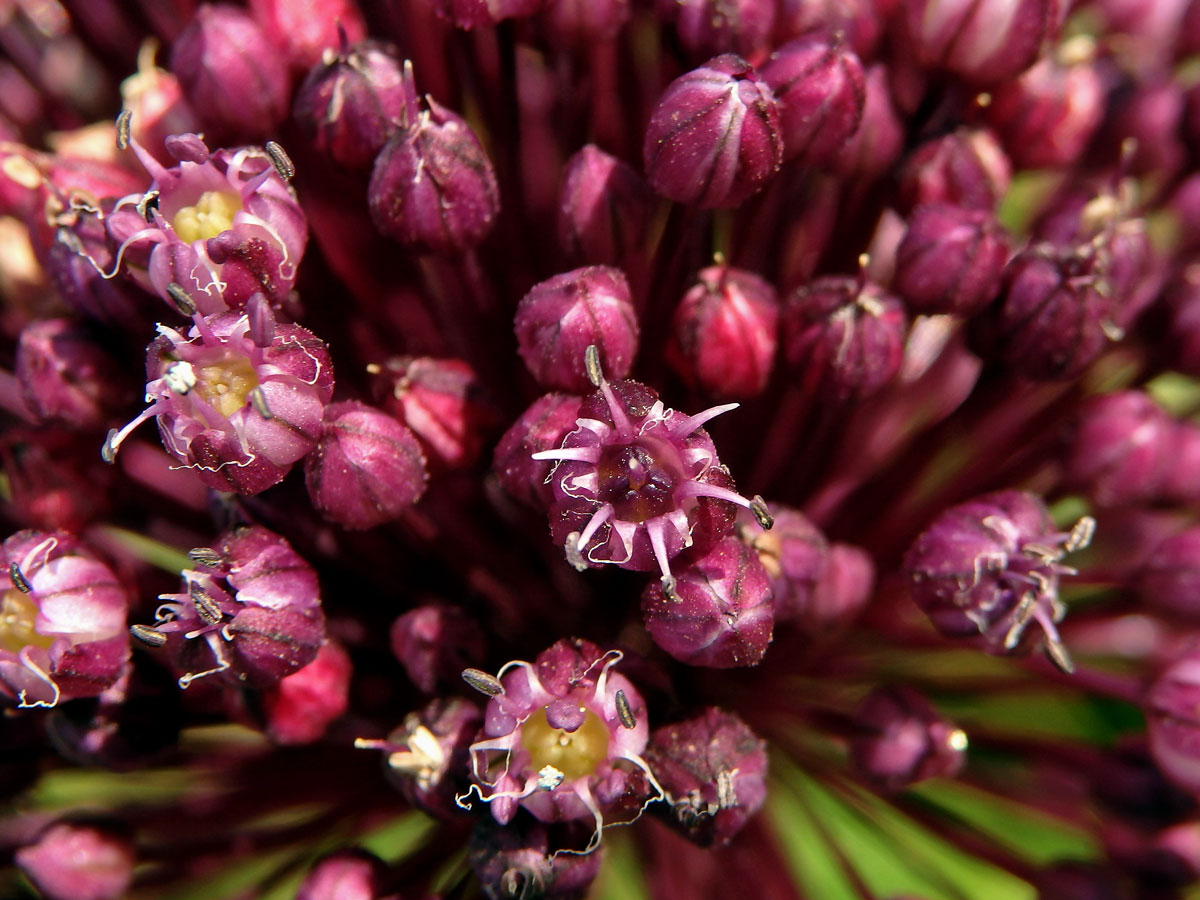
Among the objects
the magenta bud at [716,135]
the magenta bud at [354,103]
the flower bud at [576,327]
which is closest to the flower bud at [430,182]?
the magenta bud at [354,103]

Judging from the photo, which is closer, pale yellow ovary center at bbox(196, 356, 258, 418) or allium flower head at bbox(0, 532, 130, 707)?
pale yellow ovary center at bbox(196, 356, 258, 418)

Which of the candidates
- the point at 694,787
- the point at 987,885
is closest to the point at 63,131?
the point at 694,787

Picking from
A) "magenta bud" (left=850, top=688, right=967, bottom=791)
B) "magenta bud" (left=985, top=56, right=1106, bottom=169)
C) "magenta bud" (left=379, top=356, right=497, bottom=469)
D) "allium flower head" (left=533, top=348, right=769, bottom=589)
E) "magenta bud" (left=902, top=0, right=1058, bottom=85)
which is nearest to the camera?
"allium flower head" (left=533, top=348, right=769, bottom=589)

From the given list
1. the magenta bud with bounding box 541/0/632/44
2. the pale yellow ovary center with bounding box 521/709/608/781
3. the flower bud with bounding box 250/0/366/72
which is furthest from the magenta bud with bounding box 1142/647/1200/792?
the flower bud with bounding box 250/0/366/72

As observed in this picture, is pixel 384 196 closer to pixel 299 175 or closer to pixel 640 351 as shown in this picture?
pixel 299 175

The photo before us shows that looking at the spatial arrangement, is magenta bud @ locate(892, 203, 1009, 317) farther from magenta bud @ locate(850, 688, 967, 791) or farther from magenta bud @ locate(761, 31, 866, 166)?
magenta bud @ locate(850, 688, 967, 791)

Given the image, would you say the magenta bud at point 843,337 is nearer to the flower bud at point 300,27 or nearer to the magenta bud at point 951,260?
the magenta bud at point 951,260
